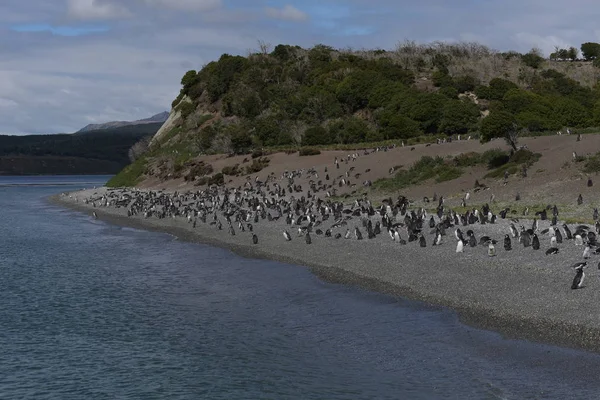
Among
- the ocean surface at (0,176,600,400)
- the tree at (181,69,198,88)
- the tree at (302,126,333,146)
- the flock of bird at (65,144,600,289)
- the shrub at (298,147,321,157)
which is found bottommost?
the ocean surface at (0,176,600,400)

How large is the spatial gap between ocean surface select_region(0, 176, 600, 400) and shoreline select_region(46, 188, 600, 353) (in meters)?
0.56

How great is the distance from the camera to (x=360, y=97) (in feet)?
291

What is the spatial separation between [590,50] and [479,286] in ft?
336

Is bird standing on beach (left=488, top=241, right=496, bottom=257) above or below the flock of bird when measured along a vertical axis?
below

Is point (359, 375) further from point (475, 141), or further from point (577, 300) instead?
point (475, 141)

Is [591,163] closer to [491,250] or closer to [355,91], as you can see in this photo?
[491,250]

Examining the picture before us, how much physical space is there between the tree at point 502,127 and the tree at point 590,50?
68.0 m

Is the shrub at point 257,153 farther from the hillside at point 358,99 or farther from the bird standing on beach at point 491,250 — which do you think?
the bird standing on beach at point 491,250

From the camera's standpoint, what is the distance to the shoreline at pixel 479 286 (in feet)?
57.2

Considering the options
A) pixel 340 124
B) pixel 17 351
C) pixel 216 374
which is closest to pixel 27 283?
pixel 17 351

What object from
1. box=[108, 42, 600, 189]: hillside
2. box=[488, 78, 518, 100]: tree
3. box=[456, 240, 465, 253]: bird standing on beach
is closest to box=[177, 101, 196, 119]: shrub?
box=[108, 42, 600, 189]: hillside

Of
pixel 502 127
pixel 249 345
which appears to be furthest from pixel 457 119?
pixel 249 345

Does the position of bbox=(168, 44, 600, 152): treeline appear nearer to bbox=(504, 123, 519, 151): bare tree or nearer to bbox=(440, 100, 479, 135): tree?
bbox=(440, 100, 479, 135): tree

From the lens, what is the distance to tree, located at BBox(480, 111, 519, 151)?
51.0 metres
